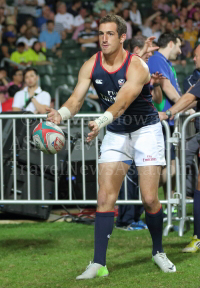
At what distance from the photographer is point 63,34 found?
1652 centimetres

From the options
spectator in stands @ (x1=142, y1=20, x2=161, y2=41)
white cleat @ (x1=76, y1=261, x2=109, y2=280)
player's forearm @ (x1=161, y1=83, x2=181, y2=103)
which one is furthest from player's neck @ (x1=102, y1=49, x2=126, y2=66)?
spectator in stands @ (x1=142, y1=20, x2=161, y2=41)

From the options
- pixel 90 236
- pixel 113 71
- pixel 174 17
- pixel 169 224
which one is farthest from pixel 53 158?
pixel 174 17

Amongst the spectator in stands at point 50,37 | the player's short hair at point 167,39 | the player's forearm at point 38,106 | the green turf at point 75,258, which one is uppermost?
the spectator in stands at point 50,37

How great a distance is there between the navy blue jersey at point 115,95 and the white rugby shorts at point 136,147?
0.06m

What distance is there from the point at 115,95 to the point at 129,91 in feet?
1.04

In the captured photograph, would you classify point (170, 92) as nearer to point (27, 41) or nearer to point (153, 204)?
point (153, 204)

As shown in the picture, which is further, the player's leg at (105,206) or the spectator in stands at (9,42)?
the spectator in stands at (9,42)

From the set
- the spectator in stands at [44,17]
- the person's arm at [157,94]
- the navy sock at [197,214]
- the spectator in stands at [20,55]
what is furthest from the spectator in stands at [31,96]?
the spectator in stands at [44,17]

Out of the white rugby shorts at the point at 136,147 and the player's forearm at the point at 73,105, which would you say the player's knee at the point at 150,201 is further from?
the player's forearm at the point at 73,105

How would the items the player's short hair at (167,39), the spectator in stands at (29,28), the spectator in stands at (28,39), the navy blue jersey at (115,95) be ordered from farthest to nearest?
the spectator in stands at (29,28), the spectator in stands at (28,39), the player's short hair at (167,39), the navy blue jersey at (115,95)

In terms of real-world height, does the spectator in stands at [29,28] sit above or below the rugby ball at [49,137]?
above

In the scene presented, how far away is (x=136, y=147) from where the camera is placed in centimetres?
468

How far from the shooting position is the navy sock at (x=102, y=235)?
176 inches

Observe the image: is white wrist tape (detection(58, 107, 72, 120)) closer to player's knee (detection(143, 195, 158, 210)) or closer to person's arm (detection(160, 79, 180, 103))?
player's knee (detection(143, 195, 158, 210))
